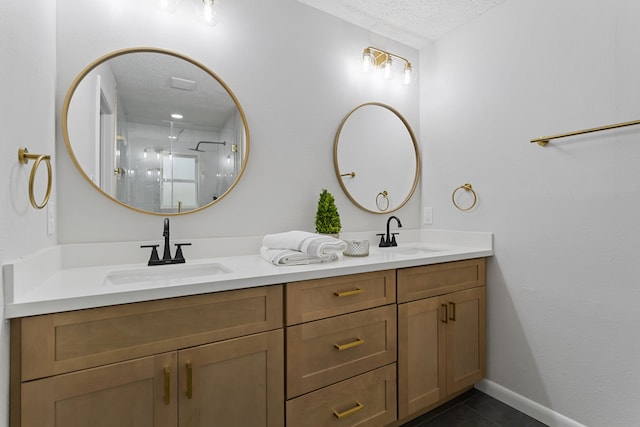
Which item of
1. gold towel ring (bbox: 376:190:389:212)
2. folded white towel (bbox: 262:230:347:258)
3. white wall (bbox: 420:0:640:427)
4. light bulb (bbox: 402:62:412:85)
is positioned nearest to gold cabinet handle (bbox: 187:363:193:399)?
folded white towel (bbox: 262:230:347:258)

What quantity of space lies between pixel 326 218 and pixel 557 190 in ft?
4.00

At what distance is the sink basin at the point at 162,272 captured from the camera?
1.34 meters

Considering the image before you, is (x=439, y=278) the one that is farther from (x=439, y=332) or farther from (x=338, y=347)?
(x=338, y=347)

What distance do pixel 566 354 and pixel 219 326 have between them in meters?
1.71

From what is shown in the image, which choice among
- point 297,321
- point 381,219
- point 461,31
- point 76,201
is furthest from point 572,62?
point 76,201

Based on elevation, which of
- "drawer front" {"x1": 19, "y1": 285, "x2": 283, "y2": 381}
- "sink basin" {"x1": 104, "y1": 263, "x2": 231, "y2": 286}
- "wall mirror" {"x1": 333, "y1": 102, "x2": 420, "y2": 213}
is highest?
"wall mirror" {"x1": 333, "y1": 102, "x2": 420, "y2": 213}

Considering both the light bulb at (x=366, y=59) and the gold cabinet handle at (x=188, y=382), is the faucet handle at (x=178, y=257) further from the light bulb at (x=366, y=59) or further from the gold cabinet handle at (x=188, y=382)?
the light bulb at (x=366, y=59)

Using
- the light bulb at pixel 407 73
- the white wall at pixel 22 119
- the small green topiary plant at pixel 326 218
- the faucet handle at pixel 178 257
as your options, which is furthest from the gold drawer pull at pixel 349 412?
the light bulb at pixel 407 73

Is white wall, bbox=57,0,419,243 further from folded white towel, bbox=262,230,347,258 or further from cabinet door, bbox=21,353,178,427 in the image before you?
cabinet door, bbox=21,353,178,427

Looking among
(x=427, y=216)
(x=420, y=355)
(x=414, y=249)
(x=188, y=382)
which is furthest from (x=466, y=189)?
(x=188, y=382)

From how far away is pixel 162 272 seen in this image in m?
1.41

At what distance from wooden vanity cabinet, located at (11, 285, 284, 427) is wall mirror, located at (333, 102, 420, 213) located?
1.12 meters

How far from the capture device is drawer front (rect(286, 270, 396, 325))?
4.17ft

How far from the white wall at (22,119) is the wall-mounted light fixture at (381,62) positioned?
1648 mm
